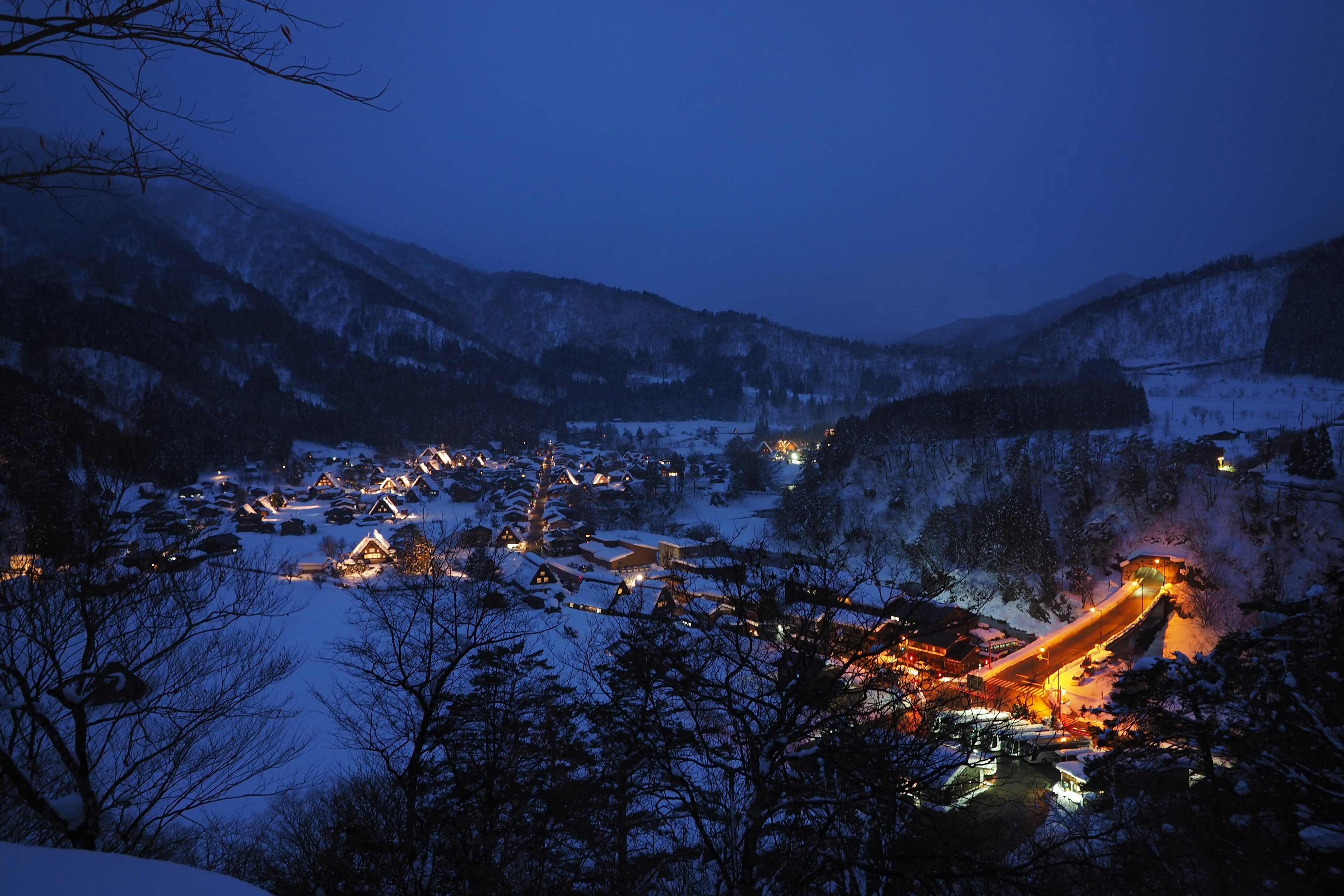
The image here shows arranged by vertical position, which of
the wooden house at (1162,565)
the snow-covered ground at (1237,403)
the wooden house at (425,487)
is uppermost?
the snow-covered ground at (1237,403)

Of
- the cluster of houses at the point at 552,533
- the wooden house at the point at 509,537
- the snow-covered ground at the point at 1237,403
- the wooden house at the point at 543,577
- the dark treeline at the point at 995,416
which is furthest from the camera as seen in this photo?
the dark treeline at the point at 995,416

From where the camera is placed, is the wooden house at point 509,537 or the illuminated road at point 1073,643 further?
the wooden house at point 509,537

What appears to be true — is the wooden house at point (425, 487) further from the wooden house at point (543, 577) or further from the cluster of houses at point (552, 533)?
the wooden house at point (543, 577)

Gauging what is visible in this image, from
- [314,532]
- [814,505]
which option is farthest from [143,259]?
[814,505]


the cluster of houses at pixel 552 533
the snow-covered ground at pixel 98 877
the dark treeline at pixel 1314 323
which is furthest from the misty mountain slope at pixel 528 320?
the snow-covered ground at pixel 98 877

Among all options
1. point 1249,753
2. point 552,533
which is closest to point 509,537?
point 552,533

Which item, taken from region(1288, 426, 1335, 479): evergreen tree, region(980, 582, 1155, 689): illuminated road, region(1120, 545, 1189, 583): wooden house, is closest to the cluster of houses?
region(980, 582, 1155, 689): illuminated road

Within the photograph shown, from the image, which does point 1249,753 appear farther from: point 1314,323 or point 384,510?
point 1314,323

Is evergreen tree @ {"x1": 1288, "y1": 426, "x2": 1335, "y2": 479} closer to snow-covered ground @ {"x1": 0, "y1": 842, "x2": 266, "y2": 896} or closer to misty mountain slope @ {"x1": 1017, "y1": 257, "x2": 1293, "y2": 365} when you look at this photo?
snow-covered ground @ {"x1": 0, "y1": 842, "x2": 266, "y2": 896}
